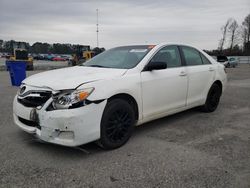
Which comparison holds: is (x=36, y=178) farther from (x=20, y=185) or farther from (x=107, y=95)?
(x=107, y=95)

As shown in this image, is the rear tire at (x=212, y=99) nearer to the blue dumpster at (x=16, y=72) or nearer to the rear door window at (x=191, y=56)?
the rear door window at (x=191, y=56)

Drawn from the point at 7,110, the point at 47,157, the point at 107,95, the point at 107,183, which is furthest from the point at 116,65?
the point at 7,110

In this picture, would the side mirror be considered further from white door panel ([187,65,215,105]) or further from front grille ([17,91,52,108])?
front grille ([17,91,52,108])

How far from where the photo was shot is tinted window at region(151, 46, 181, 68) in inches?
188

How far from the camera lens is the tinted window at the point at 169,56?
188 inches

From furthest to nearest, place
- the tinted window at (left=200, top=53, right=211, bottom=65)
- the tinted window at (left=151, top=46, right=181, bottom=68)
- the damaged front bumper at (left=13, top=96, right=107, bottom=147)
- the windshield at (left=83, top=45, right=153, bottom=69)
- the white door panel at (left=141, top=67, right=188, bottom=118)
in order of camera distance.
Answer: the tinted window at (left=200, top=53, right=211, bottom=65)
the tinted window at (left=151, top=46, right=181, bottom=68)
the windshield at (left=83, top=45, right=153, bottom=69)
the white door panel at (left=141, top=67, right=188, bottom=118)
the damaged front bumper at (left=13, top=96, right=107, bottom=147)

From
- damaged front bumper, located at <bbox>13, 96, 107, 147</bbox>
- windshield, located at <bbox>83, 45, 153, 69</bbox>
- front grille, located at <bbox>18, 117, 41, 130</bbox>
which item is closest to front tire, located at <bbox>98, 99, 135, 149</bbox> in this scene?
damaged front bumper, located at <bbox>13, 96, 107, 147</bbox>

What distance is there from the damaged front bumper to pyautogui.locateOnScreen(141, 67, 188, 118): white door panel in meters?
0.95

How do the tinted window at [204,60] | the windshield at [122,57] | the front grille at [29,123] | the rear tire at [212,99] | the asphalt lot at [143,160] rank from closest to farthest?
the asphalt lot at [143,160] → the front grille at [29,123] → the windshield at [122,57] → the tinted window at [204,60] → the rear tire at [212,99]

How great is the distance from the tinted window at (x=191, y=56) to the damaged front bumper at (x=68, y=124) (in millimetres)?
2428

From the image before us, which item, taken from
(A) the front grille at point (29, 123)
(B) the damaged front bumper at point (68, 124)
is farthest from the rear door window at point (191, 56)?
(A) the front grille at point (29, 123)

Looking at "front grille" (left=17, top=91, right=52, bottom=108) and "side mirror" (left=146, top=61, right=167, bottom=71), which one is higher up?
"side mirror" (left=146, top=61, right=167, bottom=71)

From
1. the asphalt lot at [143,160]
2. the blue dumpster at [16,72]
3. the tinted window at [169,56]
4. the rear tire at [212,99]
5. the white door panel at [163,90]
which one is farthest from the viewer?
the blue dumpster at [16,72]

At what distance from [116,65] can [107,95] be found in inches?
38.3
